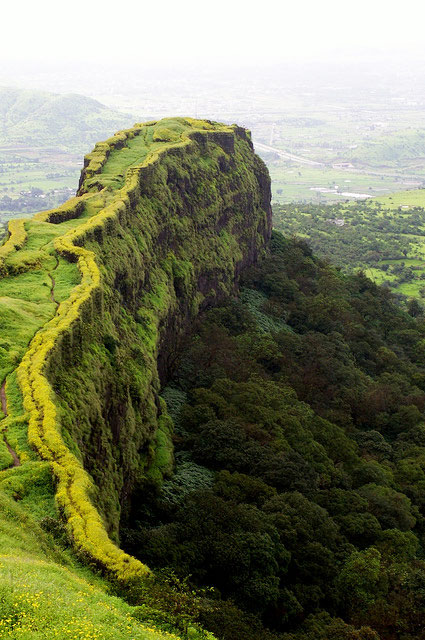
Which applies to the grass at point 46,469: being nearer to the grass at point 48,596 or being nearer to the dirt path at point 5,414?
the grass at point 48,596

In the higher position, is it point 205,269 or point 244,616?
point 205,269

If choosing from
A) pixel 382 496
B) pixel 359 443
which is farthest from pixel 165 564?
pixel 359 443

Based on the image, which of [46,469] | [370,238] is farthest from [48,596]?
[370,238]

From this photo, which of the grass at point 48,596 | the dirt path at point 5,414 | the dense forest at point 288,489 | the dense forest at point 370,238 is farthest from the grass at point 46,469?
the dense forest at point 370,238

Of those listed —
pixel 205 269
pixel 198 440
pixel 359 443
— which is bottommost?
pixel 359 443

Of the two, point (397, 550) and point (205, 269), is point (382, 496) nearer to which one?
point (397, 550)

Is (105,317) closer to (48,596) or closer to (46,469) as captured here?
(46,469)
